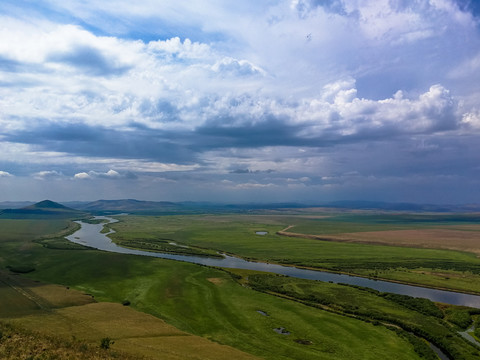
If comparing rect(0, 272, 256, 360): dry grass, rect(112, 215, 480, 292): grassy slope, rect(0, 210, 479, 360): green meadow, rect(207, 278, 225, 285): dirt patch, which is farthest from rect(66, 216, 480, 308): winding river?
rect(0, 272, 256, 360): dry grass

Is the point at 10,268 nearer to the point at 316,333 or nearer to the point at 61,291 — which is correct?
the point at 61,291

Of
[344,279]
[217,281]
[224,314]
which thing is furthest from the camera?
[344,279]

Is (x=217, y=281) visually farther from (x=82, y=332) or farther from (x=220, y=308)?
(x=82, y=332)

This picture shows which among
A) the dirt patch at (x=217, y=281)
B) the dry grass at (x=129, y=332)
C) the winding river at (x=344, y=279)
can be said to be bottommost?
the winding river at (x=344, y=279)

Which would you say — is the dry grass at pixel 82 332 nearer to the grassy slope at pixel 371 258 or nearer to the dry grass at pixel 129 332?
the dry grass at pixel 129 332

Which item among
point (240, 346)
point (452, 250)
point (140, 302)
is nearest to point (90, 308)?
point (140, 302)

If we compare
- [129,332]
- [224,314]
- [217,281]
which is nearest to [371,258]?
[217,281]

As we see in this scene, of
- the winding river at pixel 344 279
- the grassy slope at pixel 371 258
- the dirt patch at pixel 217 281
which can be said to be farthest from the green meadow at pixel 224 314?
the winding river at pixel 344 279

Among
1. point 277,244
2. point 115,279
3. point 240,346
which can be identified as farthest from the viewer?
point 277,244
